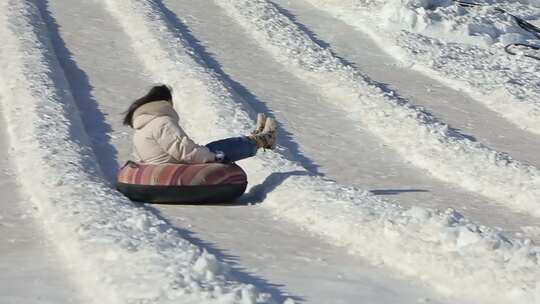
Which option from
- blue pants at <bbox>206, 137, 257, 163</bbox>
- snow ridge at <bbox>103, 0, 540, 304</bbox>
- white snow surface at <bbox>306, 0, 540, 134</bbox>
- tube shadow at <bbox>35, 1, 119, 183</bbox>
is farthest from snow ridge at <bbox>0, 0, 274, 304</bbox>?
white snow surface at <bbox>306, 0, 540, 134</bbox>

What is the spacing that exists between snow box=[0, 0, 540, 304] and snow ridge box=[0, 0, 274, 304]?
1cm

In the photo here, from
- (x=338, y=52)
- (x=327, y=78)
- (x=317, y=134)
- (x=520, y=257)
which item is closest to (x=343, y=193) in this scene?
(x=520, y=257)

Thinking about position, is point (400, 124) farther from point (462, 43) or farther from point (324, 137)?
point (462, 43)

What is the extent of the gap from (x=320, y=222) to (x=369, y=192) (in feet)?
4.22

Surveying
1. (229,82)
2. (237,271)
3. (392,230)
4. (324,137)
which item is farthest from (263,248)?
(229,82)

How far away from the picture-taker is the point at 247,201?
30.9 ft

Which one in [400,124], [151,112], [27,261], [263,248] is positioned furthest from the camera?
[400,124]

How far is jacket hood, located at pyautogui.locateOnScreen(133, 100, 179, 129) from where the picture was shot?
9.15 metres

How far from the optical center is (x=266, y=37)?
17062mm

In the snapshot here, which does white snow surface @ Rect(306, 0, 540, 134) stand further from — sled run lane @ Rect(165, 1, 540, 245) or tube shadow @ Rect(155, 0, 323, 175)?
tube shadow @ Rect(155, 0, 323, 175)

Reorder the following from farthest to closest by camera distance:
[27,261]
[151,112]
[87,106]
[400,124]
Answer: [87,106] → [400,124] → [151,112] → [27,261]

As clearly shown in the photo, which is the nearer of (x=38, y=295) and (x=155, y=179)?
(x=38, y=295)

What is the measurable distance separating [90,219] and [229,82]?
7.13 metres

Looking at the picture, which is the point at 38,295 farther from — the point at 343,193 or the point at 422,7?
the point at 422,7
